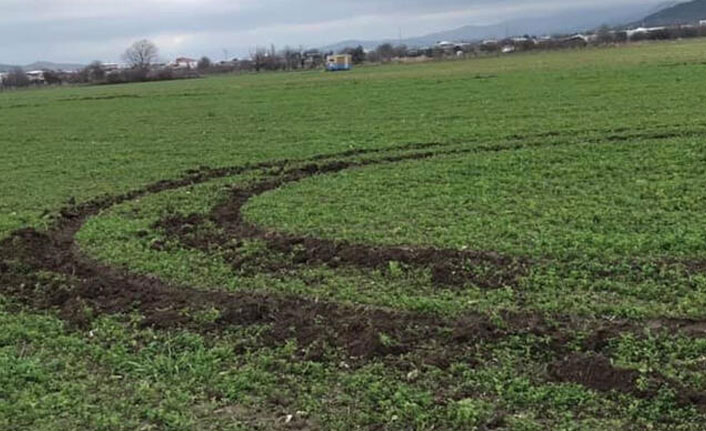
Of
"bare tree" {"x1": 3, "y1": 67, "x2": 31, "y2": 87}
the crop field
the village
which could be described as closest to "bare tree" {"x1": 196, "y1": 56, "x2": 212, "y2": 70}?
the village

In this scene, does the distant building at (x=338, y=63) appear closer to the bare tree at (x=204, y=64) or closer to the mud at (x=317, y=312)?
the bare tree at (x=204, y=64)

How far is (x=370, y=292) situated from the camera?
7.94 meters

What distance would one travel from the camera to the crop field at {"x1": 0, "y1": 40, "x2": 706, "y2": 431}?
5598 mm

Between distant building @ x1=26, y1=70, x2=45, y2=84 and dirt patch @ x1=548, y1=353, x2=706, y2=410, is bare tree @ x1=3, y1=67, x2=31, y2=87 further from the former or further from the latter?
dirt patch @ x1=548, y1=353, x2=706, y2=410

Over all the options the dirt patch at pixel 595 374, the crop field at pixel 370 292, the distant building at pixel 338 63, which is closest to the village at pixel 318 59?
the distant building at pixel 338 63

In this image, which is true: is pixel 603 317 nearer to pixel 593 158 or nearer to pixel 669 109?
pixel 593 158

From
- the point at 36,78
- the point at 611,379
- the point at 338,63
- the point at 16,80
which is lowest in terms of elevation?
the point at 611,379

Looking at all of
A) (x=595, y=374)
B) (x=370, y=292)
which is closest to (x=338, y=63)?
(x=370, y=292)

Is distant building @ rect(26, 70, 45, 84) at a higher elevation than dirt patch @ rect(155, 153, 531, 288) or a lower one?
higher

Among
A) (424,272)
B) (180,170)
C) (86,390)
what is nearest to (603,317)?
(424,272)

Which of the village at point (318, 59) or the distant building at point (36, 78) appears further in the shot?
the distant building at point (36, 78)

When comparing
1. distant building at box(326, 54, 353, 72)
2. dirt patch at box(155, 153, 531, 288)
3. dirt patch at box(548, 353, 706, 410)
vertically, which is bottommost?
dirt patch at box(548, 353, 706, 410)

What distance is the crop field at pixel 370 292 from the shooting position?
5598 mm

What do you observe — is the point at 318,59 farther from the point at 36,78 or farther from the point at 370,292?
the point at 370,292
